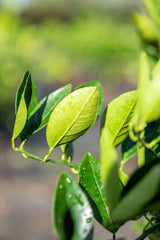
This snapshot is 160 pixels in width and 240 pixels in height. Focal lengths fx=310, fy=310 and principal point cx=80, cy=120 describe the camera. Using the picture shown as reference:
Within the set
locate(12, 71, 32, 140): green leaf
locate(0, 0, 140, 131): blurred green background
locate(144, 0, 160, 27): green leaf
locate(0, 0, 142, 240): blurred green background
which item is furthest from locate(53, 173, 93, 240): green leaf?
locate(0, 0, 140, 131): blurred green background

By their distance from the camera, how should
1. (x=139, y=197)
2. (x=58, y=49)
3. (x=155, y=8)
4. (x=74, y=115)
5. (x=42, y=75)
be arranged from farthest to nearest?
(x=58, y=49)
(x=42, y=75)
(x=155, y=8)
(x=74, y=115)
(x=139, y=197)

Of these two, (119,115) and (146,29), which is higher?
(146,29)

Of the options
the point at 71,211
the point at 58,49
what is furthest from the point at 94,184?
the point at 58,49

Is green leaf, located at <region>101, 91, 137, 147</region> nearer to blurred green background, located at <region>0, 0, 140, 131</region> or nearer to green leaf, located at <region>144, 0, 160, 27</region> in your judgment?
green leaf, located at <region>144, 0, 160, 27</region>

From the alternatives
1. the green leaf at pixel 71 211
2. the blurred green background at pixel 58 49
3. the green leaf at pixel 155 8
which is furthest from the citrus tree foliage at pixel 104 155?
the blurred green background at pixel 58 49

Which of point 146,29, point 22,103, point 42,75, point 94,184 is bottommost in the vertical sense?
point 42,75

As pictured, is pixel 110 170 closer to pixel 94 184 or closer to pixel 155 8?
pixel 94 184

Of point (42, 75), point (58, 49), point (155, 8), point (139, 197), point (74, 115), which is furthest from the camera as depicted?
point (58, 49)

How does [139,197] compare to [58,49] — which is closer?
[139,197]
